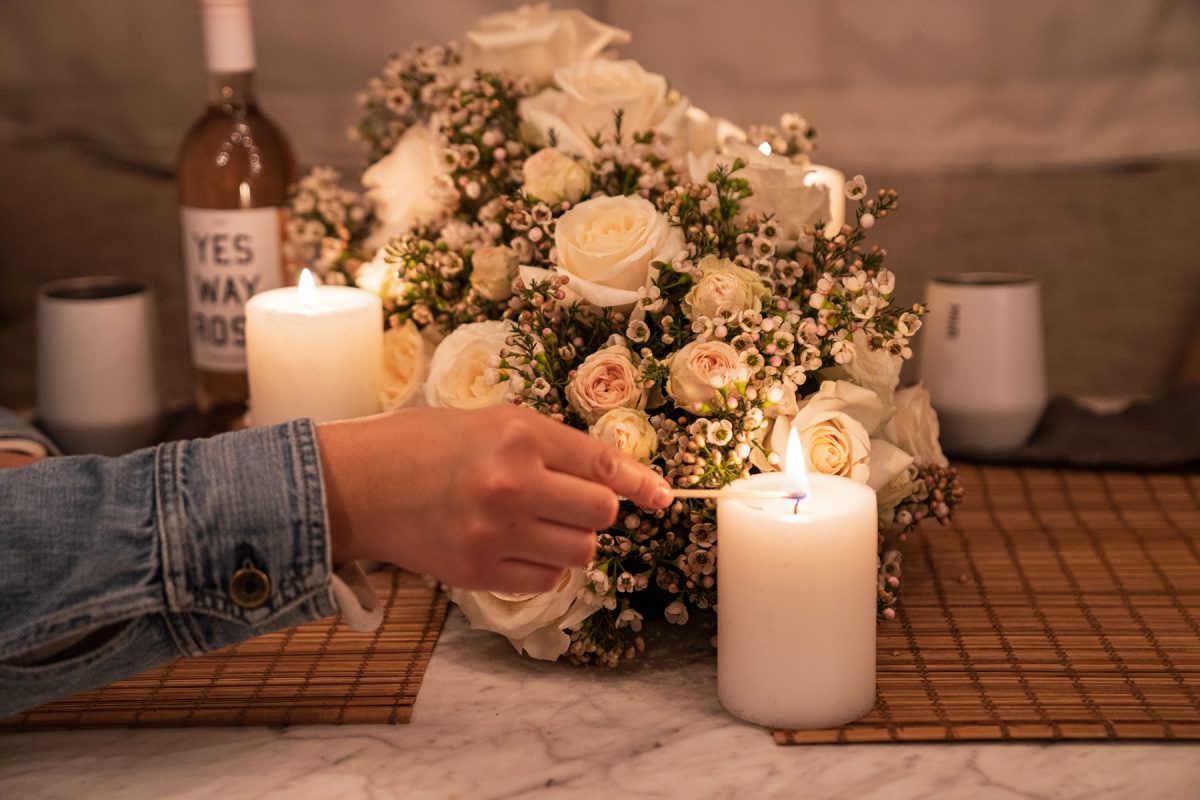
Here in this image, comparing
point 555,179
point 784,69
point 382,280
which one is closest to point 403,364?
point 382,280

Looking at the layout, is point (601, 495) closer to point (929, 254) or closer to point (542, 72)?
point (542, 72)

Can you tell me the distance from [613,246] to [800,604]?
0.27 metres

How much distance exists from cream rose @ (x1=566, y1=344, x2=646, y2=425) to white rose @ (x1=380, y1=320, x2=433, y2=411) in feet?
0.72

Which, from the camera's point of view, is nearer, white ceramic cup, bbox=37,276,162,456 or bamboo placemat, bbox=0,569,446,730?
bamboo placemat, bbox=0,569,446,730

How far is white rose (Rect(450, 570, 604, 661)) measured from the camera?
86cm

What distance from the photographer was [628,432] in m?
0.84

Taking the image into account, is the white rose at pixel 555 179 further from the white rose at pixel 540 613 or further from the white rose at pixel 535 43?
the white rose at pixel 540 613

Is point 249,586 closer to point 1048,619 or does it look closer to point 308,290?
point 308,290

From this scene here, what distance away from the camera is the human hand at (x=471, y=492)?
0.72 m

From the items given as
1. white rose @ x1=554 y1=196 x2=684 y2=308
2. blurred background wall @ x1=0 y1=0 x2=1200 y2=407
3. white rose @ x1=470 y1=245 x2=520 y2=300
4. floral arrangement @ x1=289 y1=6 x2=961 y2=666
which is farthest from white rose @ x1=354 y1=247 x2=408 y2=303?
blurred background wall @ x1=0 y1=0 x2=1200 y2=407

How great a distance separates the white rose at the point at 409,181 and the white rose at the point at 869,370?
1.18 feet

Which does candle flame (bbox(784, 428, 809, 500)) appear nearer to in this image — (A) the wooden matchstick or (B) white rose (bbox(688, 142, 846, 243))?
(A) the wooden matchstick

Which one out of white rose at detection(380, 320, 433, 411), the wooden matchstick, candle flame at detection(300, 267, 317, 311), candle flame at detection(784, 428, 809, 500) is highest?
candle flame at detection(300, 267, 317, 311)

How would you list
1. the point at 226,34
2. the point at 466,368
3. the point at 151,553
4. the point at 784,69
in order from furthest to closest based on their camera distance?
the point at 784,69
the point at 226,34
the point at 466,368
the point at 151,553
